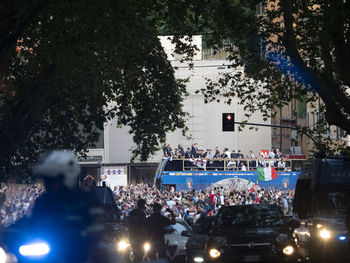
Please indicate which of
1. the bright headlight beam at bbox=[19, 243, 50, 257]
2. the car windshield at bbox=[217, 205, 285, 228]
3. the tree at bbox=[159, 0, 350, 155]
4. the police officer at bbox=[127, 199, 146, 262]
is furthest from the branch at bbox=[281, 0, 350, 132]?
the bright headlight beam at bbox=[19, 243, 50, 257]

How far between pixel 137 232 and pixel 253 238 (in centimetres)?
205

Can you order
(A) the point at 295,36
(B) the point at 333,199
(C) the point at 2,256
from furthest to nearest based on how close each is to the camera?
Result: (A) the point at 295,36
(B) the point at 333,199
(C) the point at 2,256

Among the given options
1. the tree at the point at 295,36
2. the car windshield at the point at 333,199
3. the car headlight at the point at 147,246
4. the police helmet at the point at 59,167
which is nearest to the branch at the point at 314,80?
the tree at the point at 295,36

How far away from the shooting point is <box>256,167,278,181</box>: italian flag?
5350 cm

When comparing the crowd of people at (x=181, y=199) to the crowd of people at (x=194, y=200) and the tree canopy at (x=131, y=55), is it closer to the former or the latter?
the crowd of people at (x=194, y=200)

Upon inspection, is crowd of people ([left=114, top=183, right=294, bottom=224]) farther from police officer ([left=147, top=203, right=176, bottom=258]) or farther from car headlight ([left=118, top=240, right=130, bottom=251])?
police officer ([left=147, top=203, right=176, bottom=258])

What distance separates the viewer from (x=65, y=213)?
812cm

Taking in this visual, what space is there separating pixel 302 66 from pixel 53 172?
513 inches

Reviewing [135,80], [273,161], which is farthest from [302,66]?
[273,161]

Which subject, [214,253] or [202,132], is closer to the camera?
[214,253]

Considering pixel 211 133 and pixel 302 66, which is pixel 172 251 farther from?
pixel 211 133

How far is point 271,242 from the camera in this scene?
46.9 feet

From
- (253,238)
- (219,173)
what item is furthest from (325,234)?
(219,173)

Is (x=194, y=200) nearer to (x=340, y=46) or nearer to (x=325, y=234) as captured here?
(x=340, y=46)
